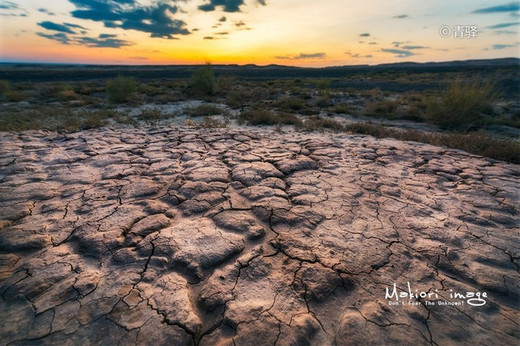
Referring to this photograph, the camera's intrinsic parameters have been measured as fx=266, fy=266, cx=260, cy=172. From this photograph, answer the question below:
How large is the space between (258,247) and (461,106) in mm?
7582

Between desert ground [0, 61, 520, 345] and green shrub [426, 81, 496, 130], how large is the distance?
3.46m

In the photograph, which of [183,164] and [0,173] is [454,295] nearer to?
[183,164]

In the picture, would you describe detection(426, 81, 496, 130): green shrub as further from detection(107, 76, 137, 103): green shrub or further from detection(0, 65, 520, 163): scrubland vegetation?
detection(107, 76, 137, 103): green shrub

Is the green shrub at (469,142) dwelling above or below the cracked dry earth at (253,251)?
above

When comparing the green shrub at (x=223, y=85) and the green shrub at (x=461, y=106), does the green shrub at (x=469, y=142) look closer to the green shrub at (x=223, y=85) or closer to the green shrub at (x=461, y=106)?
the green shrub at (x=461, y=106)

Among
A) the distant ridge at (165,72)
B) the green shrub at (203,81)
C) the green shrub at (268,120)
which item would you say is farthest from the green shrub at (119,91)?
the distant ridge at (165,72)

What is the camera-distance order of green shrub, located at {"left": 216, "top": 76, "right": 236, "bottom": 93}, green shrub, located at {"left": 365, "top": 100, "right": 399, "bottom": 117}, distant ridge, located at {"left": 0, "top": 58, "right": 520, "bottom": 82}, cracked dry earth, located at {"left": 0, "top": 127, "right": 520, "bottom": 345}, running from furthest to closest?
distant ridge, located at {"left": 0, "top": 58, "right": 520, "bottom": 82} < green shrub, located at {"left": 216, "top": 76, "right": 236, "bottom": 93} < green shrub, located at {"left": 365, "top": 100, "right": 399, "bottom": 117} < cracked dry earth, located at {"left": 0, "top": 127, "right": 520, "bottom": 345}

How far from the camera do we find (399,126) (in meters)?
7.52

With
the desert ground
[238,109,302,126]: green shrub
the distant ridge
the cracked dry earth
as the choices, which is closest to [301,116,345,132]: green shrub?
[238,109,302,126]: green shrub

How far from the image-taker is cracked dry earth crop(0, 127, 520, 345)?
1465mm

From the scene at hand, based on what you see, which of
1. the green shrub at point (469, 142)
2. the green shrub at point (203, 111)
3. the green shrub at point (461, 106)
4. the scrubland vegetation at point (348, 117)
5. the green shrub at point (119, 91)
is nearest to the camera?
the green shrub at point (469, 142)

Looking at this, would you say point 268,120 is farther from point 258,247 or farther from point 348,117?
point 258,247

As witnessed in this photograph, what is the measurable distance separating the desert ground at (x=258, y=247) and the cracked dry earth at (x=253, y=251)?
0.01 metres

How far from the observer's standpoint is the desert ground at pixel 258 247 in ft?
4.83
